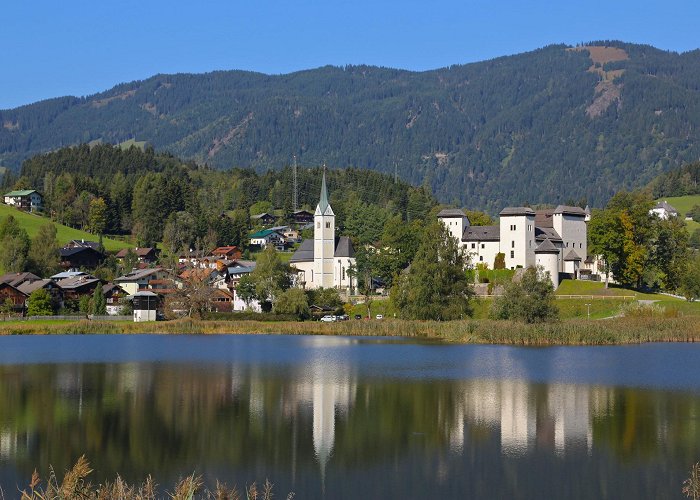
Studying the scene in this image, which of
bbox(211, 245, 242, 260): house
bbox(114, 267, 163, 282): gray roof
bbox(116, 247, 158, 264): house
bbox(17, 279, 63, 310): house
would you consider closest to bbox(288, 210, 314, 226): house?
bbox(211, 245, 242, 260): house

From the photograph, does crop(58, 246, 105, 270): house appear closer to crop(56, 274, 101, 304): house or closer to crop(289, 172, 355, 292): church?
crop(56, 274, 101, 304): house

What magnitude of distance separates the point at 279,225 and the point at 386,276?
63.9m

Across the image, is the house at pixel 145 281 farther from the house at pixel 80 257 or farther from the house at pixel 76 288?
the house at pixel 80 257

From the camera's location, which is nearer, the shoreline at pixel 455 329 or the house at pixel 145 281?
the shoreline at pixel 455 329

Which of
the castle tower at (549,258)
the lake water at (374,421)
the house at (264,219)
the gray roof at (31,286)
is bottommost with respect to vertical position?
the lake water at (374,421)

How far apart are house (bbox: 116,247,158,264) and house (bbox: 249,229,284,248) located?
20785mm

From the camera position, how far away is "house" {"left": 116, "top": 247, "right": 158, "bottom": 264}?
138 metres

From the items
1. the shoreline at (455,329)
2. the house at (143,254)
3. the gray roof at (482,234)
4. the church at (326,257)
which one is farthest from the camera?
the house at (143,254)

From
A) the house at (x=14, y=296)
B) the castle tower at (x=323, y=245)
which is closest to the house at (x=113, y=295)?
the house at (x=14, y=296)

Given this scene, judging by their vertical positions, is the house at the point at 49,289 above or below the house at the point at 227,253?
below

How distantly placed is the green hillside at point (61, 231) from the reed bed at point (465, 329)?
5462cm

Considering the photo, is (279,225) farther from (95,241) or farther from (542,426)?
(542,426)

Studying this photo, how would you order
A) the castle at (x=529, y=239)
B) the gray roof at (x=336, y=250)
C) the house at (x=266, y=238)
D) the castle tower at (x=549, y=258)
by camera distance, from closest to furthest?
the castle tower at (x=549, y=258)
the castle at (x=529, y=239)
the gray roof at (x=336, y=250)
the house at (x=266, y=238)

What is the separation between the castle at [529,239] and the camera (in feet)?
353
